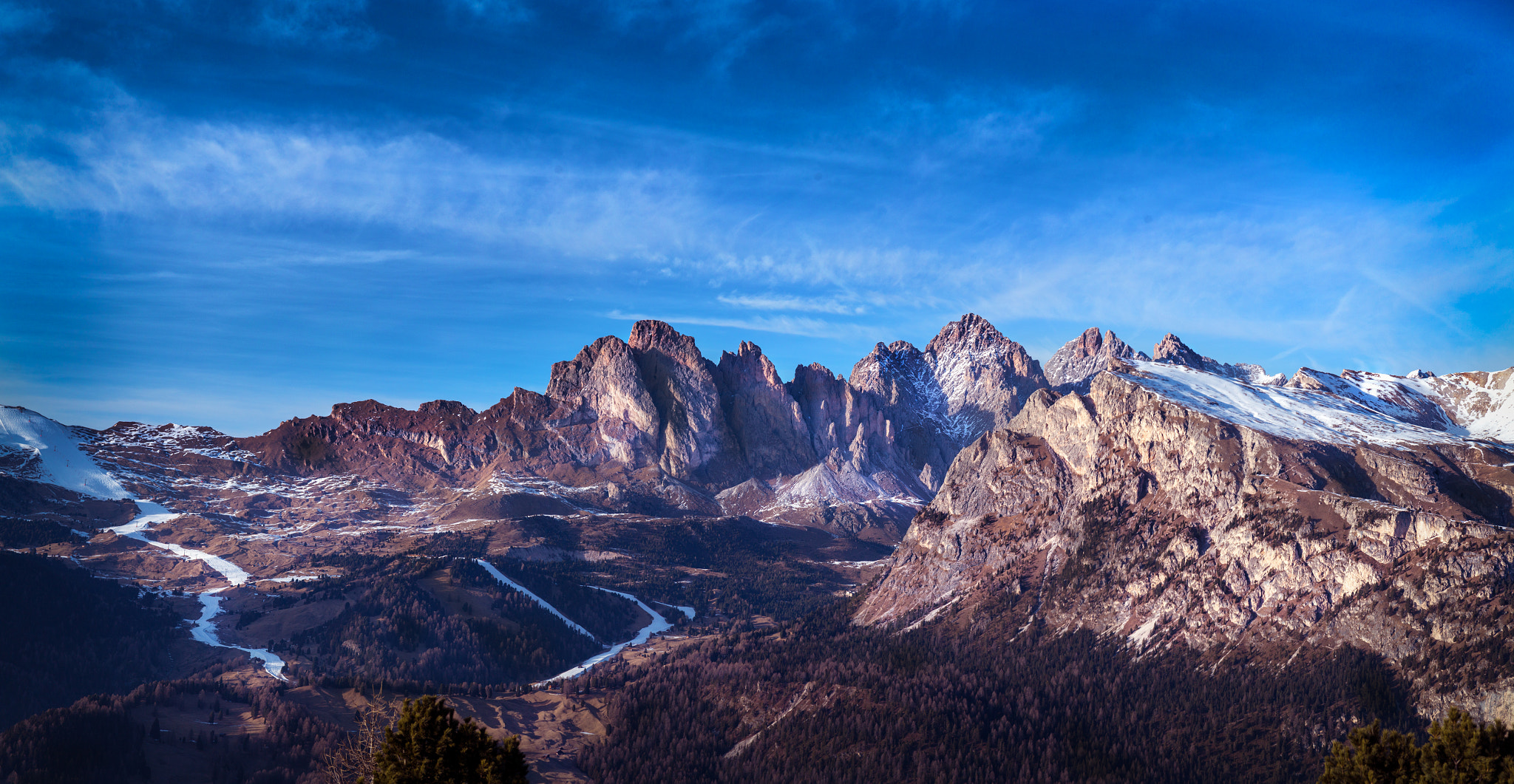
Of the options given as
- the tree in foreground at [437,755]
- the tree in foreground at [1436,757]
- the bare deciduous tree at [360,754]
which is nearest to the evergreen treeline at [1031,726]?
the bare deciduous tree at [360,754]

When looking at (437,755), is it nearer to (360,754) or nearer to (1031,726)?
(360,754)

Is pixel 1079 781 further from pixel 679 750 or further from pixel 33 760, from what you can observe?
pixel 33 760

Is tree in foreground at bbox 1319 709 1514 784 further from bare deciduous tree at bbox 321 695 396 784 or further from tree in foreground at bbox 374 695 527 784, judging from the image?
bare deciduous tree at bbox 321 695 396 784

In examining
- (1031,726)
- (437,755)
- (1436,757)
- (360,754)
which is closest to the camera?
(437,755)

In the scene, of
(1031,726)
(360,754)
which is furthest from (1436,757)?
(1031,726)

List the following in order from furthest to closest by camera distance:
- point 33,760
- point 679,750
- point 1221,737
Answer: point 679,750 < point 1221,737 < point 33,760

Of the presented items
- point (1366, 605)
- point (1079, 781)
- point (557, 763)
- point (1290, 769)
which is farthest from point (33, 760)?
point (1366, 605)
